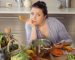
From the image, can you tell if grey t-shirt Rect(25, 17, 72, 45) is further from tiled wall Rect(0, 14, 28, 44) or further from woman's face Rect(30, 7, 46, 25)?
tiled wall Rect(0, 14, 28, 44)

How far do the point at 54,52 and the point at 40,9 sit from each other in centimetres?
76

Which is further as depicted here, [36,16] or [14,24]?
[14,24]

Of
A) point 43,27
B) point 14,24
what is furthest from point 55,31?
point 14,24

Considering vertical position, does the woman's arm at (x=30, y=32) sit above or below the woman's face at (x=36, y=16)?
below

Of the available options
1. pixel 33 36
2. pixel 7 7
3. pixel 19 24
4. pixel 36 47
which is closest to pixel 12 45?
pixel 36 47

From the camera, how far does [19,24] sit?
10.8ft

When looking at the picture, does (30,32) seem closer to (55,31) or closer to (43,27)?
(43,27)

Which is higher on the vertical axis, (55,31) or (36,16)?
(36,16)

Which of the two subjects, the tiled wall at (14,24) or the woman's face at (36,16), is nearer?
the woman's face at (36,16)

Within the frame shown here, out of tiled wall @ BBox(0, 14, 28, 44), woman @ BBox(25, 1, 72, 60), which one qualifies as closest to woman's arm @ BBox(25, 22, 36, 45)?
woman @ BBox(25, 1, 72, 60)

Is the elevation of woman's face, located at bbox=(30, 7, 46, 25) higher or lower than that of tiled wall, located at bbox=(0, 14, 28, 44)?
higher

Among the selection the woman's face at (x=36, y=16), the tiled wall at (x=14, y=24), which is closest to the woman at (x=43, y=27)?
the woman's face at (x=36, y=16)

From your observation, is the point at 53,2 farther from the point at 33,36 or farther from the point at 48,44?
the point at 48,44

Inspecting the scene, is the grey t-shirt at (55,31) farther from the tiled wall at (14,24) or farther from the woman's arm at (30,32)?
the tiled wall at (14,24)
